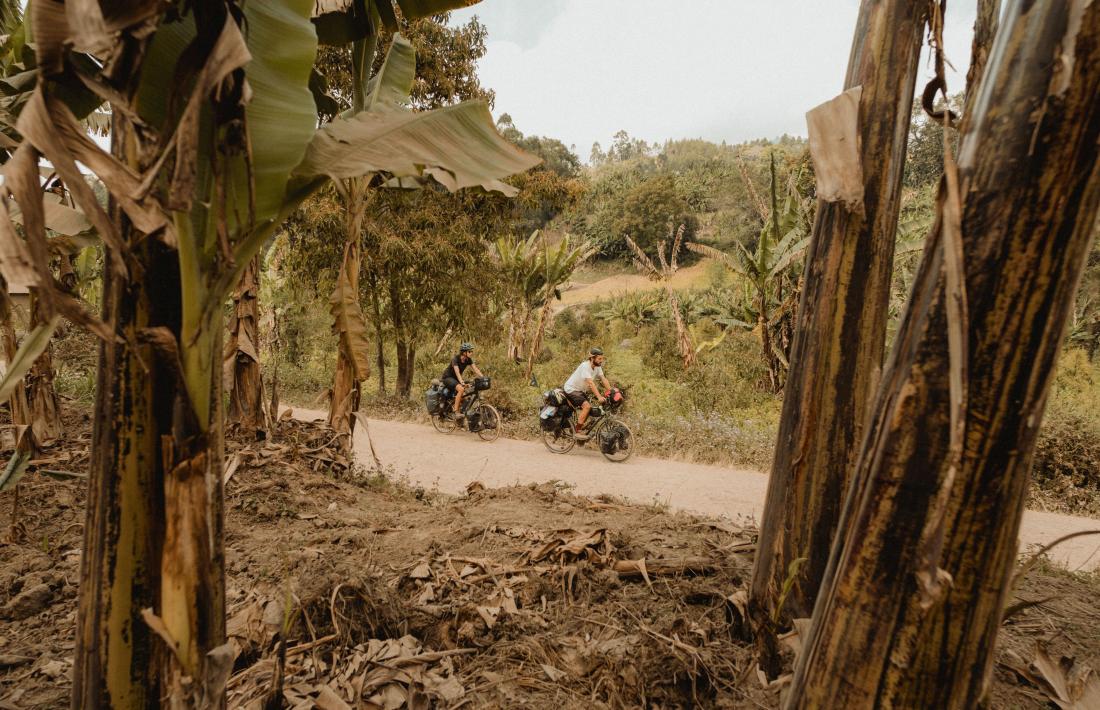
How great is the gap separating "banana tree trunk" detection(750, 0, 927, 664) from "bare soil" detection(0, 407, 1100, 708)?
1.67 ft

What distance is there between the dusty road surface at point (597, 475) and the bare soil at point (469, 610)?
79.4 inches

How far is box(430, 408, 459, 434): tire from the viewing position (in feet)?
32.8

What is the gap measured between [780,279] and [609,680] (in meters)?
9.15

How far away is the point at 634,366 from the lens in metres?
15.5

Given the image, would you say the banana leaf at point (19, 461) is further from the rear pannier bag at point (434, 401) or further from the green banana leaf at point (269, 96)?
the rear pannier bag at point (434, 401)

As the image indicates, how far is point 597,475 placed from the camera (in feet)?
23.9

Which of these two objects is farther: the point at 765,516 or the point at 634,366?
the point at 634,366

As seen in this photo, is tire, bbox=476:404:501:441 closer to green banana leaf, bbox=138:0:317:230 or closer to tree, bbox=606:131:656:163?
green banana leaf, bbox=138:0:317:230

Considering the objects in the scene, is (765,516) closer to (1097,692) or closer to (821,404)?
(821,404)

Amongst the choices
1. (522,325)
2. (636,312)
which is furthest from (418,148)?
(636,312)

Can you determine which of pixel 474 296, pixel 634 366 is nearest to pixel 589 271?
pixel 634 366

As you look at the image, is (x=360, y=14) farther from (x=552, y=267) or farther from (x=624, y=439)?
(x=552, y=267)

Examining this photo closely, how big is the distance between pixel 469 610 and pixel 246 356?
3921mm

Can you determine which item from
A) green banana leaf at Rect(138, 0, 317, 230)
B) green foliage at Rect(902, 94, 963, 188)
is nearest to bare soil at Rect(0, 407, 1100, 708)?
green banana leaf at Rect(138, 0, 317, 230)
